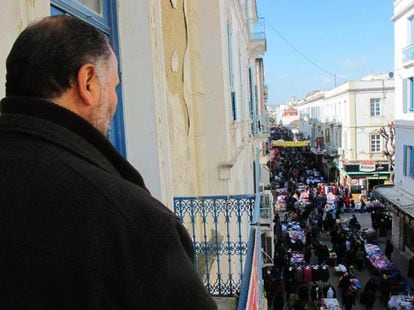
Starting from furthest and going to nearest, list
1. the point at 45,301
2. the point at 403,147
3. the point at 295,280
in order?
1. the point at 403,147
2. the point at 295,280
3. the point at 45,301

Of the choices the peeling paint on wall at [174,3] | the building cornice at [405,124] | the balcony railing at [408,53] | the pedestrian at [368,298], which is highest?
the balcony railing at [408,53]

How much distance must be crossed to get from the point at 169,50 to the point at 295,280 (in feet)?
38.3

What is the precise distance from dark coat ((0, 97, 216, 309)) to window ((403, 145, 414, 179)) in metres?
20.4

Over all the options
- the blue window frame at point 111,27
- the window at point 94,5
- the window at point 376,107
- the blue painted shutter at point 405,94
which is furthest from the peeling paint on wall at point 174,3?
the window at point 376,107

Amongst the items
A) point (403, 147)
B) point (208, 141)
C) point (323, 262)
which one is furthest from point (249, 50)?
point (208, 141)

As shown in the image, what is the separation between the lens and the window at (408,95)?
19.2m

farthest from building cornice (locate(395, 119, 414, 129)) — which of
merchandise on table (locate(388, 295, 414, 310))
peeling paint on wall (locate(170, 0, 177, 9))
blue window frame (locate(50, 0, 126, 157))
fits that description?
blue window frame (locate(50, 0, 126, 157))

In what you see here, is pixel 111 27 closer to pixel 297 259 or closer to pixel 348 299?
pixel 348 299

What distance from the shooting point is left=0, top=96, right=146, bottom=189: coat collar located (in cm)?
109

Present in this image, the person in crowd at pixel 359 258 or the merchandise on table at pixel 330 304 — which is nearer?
the merchandise on table at pixel 330 304

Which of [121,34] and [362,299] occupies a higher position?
[121,34]

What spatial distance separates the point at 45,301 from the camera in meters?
1.00

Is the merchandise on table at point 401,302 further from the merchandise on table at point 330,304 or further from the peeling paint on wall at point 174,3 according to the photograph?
the peeling paint on wall at point 174,3

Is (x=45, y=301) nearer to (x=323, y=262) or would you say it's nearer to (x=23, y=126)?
(x=23, y=126)
